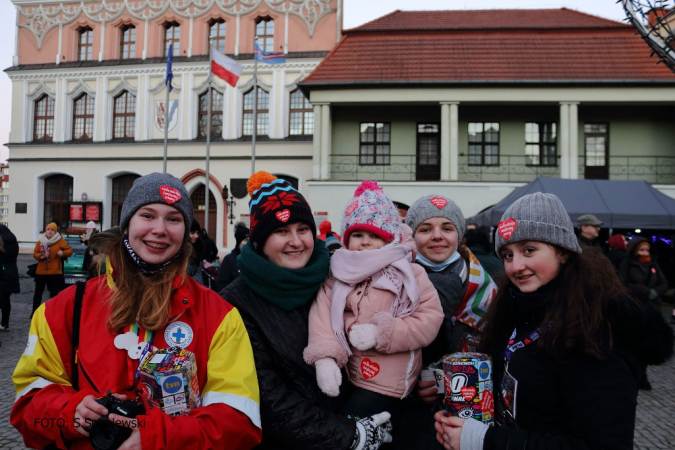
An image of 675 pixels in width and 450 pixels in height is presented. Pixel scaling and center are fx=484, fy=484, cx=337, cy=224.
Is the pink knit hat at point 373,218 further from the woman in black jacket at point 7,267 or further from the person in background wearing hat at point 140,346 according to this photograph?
the woman in black jacket at point 7,267

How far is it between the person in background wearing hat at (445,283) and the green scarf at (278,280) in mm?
698

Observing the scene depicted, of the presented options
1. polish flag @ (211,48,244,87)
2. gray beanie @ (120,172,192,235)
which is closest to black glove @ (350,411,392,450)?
gray beanie @ (120,172,192,235)

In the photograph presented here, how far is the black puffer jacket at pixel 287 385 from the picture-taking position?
197 cm

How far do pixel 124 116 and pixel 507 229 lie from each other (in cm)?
2729

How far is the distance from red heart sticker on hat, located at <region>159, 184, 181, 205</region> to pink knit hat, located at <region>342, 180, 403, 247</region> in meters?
0.88

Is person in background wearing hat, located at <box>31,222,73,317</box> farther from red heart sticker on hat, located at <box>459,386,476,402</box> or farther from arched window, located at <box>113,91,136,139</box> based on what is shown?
arched window, located at <box>113,91,136,139</box>

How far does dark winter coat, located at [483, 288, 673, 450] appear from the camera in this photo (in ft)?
5.11

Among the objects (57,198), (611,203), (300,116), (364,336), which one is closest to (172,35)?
(300,116)

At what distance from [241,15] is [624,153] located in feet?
62.9

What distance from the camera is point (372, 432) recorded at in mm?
2031

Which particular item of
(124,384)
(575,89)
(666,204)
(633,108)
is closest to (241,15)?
(575,89)

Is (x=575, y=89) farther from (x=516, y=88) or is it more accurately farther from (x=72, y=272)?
(x=72, y=272)

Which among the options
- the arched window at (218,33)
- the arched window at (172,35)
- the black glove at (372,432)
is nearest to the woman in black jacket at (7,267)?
the black glove at (372,432)

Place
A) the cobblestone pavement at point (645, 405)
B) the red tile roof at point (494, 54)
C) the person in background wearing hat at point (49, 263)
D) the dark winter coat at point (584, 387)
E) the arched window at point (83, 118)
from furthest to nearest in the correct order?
the arched window at point (83, 118), the red tile roof at point (494, 54), the person in background wearing hat at point (49, 263), the cobblestone pavement at point (645, 405), the dark winter coat at point (584, 387)
